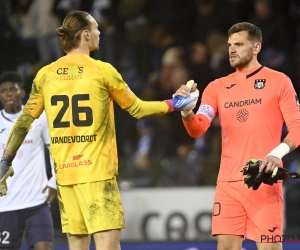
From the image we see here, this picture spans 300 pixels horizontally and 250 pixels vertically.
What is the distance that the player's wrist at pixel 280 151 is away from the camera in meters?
5.20

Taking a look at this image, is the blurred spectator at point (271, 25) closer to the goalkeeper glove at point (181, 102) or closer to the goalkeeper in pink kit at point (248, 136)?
the goalkeeper in pink kit at point (248, 136)

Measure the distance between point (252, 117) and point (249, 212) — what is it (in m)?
0.70

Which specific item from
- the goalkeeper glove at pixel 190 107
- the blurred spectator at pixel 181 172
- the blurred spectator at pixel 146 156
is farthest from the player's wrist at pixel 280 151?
the blurred spectator at pixel 146 156

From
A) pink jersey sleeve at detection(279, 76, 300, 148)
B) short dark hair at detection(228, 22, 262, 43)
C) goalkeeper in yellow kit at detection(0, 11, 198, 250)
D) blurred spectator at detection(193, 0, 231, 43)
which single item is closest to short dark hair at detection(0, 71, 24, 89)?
goalkeeper in yellow kit at detection(0, 11, 198, 250)

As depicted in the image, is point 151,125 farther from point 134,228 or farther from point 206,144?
point 134,228

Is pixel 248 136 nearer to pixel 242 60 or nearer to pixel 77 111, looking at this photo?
pixel 242 60

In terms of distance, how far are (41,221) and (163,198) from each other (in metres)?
2.85

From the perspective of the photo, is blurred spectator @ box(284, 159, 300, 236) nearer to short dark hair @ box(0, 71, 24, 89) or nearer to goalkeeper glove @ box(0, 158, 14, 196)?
short dark hair @ box(0, 71, 24, 89)

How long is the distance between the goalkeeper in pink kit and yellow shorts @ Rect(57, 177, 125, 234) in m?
0.82

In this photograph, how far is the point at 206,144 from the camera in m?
10.5

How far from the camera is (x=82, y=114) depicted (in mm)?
5129

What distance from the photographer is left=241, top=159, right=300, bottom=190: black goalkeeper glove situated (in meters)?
5.18

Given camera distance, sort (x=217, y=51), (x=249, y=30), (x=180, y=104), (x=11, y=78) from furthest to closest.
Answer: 1. (x=217, y=51)
2. (x=11, y=78)
3. (x=249, y=30)
4. (x=180, y=104)

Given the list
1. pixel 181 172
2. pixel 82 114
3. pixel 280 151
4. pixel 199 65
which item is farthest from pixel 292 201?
pixel 82 114
